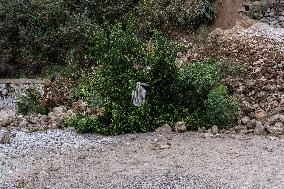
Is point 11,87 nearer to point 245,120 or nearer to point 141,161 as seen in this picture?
point 245,120

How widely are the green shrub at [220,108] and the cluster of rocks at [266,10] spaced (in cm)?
442

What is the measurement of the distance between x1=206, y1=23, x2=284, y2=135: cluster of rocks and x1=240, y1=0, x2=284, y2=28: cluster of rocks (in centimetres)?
57

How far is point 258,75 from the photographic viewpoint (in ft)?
28.5

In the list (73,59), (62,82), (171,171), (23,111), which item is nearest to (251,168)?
(171,171)

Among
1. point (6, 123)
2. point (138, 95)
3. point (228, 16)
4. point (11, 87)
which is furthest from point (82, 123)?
point (228, 16)

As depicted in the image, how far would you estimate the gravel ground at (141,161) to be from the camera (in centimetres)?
604

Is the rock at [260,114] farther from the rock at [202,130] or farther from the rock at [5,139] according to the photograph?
the rock at [5,139]

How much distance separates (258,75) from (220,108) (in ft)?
5.03

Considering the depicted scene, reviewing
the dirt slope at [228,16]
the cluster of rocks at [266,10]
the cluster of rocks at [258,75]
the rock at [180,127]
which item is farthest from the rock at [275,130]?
the cluster of rocks at [266,10]

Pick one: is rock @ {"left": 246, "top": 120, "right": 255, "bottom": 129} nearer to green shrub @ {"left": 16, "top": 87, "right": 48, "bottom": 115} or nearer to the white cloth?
the white cloth

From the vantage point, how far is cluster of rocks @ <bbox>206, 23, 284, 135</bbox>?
7.59 metres

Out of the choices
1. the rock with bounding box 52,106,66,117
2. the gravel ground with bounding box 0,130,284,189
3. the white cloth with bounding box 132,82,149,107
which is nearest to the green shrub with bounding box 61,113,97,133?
the gravel ground with bounding box 0,130,284,189

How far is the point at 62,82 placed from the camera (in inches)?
424

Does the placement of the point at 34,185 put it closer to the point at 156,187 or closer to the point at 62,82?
the point at 156,187
